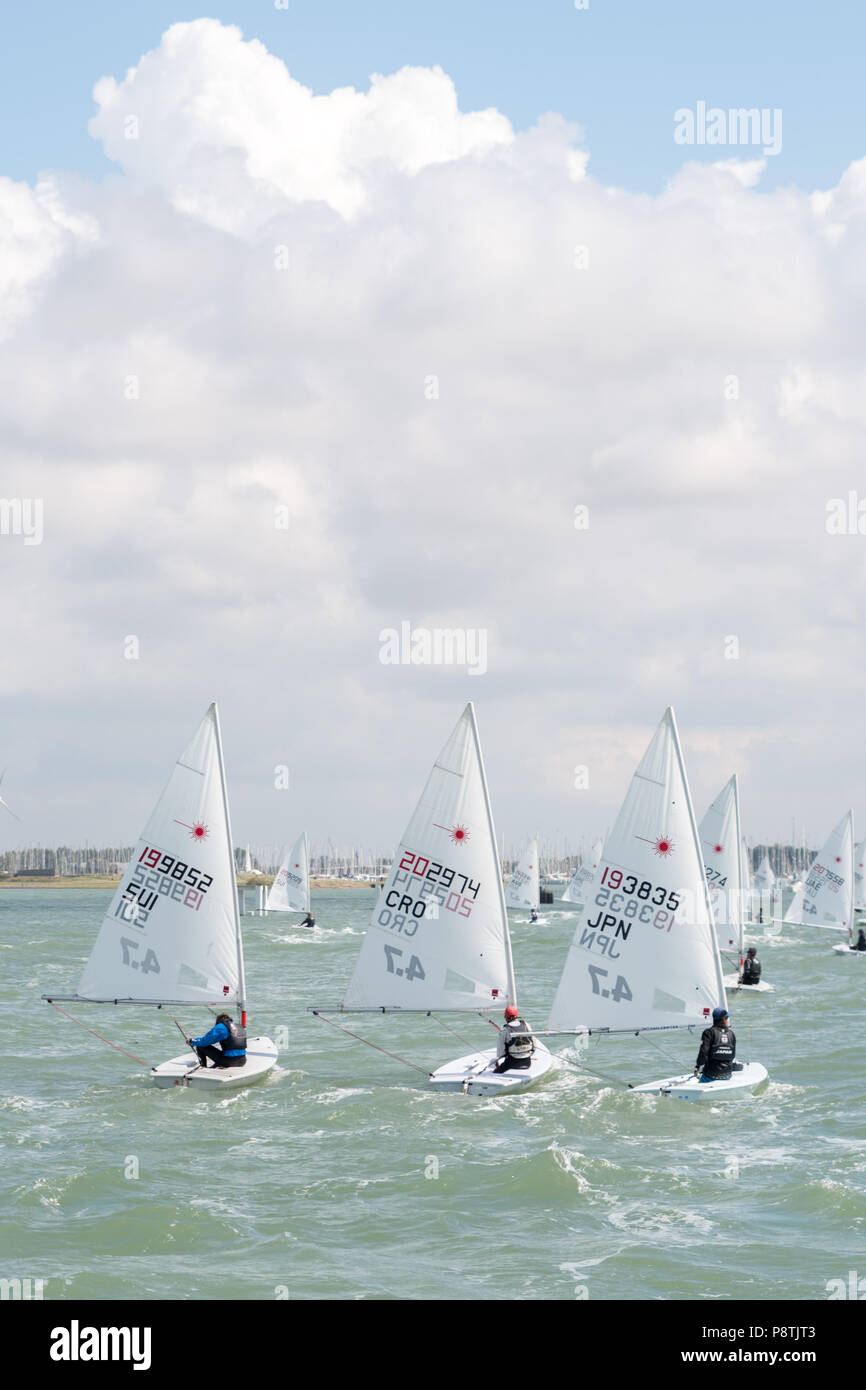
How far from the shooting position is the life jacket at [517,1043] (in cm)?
2361

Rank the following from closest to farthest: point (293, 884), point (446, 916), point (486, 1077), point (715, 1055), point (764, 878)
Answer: point (715, 1055)
point (486, 1077)
point (446, 916)
point (293, 884)
point (764, 878)

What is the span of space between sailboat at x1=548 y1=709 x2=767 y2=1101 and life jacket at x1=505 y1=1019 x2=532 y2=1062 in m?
0.91

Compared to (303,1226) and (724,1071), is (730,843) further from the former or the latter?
(303,1226)

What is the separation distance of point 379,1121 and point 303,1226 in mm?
6037

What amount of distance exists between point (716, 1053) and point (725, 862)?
2324 centimetres

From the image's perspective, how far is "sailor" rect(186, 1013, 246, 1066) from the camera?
24391 millimetres

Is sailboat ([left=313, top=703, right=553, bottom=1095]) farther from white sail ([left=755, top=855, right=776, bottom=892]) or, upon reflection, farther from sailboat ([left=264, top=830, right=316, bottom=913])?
white sail ([left=755, top=855, right=776, bottom=892])

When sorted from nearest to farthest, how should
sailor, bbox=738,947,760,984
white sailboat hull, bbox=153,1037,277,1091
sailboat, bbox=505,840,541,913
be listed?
1. white sailboat hull, bbox=153,1037,277,1091
2. sailor, bbox=738,947,760,984
3. sailboat, bbox=505,840,541,913

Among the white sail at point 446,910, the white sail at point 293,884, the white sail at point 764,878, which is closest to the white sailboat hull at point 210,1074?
the white sail at point 446,910

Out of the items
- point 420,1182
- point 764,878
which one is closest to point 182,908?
point 420,1182

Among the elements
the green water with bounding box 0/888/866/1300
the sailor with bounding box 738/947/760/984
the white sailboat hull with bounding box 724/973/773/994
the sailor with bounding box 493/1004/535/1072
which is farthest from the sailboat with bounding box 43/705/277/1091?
the sailor with bounding box 738/947/760/984

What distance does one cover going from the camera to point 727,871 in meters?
45.9

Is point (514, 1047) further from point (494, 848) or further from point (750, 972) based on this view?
point (750, 972)
